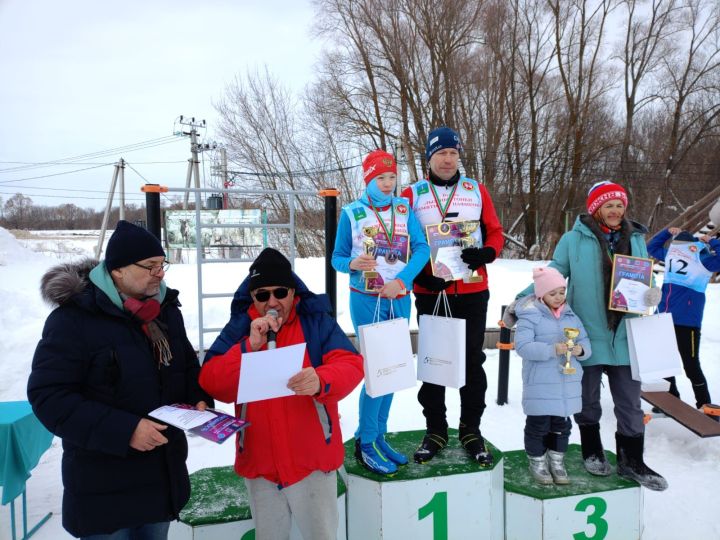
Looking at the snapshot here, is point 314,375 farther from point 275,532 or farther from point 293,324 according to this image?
point 275,532

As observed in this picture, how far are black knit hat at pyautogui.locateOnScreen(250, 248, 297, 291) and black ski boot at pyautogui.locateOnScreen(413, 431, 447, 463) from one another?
1.45 metres

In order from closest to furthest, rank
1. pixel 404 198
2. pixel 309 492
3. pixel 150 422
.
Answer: pixel 150 422
pixel 309 492
pixel 404 198

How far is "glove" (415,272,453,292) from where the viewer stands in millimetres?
2707

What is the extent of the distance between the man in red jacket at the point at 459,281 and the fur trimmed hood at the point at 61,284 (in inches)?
68.9

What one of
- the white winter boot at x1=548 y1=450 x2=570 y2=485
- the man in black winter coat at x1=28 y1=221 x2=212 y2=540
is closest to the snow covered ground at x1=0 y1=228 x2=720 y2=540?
the man in black winter coat at x1=28 y1=221 x2=212 y2=540

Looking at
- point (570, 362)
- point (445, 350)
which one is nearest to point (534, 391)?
point (570, 362)

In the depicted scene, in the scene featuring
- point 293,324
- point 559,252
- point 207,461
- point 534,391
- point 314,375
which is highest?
point 559,252

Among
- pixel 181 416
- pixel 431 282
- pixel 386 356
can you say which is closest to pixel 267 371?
pixel 181 416

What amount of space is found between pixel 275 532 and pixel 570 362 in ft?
5.70

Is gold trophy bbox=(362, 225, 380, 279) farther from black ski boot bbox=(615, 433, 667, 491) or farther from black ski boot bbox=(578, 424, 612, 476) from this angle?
black ski boot bbox=(615, 433, 667, 491)

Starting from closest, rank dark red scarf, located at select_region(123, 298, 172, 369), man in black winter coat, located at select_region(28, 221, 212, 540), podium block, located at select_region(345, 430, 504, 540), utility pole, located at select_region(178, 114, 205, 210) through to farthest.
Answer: man in black winter coat, located at select_region(28, 221, 212, 540)
dark red scarf, located at select_region(123, 298, 172, 369)
podium block, located at select_region(345, 430, 504, 540)
utility pole, located at select_region(178, 114, 205, 210)

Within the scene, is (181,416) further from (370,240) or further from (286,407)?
(370,240)

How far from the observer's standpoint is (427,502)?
2607 mm

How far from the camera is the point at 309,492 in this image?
194 cm
